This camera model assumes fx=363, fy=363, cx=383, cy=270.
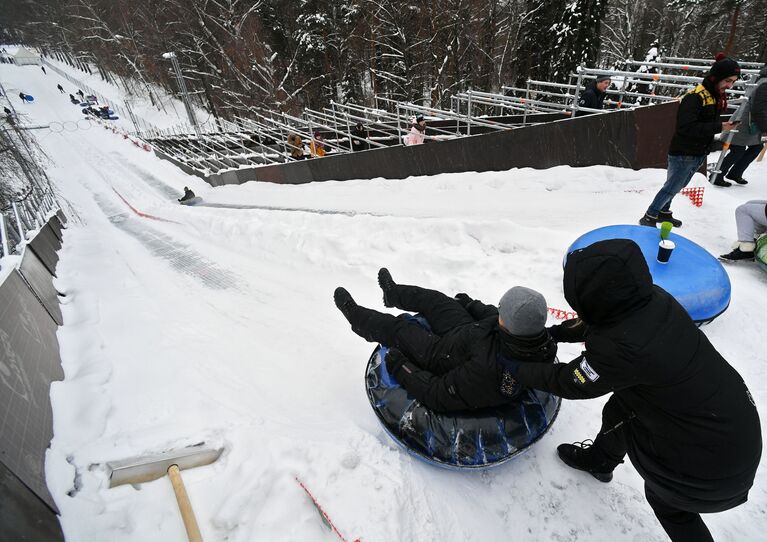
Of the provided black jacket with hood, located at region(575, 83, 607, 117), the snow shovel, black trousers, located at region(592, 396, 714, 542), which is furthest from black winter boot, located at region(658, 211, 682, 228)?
the snow shovel

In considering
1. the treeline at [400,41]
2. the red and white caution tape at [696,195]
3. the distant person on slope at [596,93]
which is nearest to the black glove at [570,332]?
the red and white caution tape at [696,195]

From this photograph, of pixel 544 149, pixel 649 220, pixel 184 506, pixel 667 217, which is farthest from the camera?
pixel 544 149

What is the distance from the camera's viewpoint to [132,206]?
1329cm

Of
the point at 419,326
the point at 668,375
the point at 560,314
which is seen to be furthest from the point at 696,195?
the point at 668,375

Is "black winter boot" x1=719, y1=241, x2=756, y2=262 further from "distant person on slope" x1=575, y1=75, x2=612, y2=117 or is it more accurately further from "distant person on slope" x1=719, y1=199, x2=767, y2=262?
"distant person on slope" x1=575, y1=75, x2=612, y2=117

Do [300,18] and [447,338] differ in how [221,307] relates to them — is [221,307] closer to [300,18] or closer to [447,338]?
[447,338]

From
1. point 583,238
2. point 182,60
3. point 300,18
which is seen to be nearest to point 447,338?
point 583,238

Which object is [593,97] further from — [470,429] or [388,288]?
[470,429]

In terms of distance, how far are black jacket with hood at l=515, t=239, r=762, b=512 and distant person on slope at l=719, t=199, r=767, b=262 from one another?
3.12 meters

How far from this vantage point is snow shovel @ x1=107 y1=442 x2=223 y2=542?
2.18 meters

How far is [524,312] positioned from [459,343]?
0.63 metres

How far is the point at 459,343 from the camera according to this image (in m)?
2.41

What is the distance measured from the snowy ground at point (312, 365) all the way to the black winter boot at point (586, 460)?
0.08 m

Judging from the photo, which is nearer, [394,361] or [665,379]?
[665,379]
